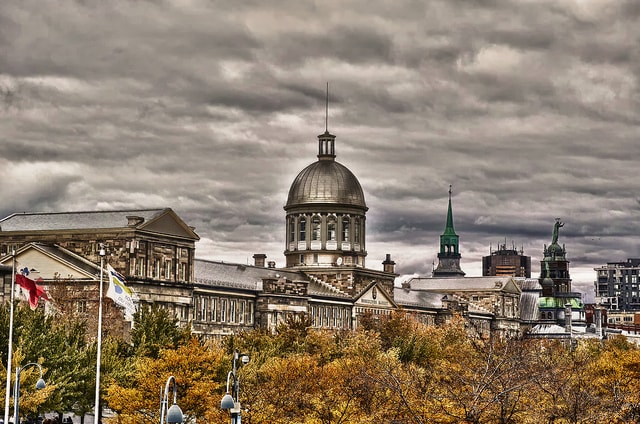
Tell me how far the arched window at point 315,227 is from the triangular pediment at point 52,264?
196ft

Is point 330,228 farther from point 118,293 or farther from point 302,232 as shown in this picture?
point 118,293

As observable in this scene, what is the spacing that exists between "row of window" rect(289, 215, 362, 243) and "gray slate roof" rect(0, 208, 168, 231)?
5341 centimetres

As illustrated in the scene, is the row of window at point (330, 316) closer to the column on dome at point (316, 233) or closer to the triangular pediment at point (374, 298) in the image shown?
the triangular pediment at point (374, 298)

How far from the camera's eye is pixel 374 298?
7298 inches

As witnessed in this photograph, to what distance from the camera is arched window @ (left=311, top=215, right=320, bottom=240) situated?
597 ft

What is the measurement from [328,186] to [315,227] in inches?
234

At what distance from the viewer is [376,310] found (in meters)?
185

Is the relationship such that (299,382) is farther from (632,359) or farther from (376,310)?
(376,310)

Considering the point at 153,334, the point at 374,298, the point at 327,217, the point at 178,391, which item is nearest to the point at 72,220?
→ the point at 153,334

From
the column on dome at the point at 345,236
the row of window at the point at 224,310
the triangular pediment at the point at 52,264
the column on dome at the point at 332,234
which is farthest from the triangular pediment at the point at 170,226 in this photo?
the column on dome at the point at 345,236

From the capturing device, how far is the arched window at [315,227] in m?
182

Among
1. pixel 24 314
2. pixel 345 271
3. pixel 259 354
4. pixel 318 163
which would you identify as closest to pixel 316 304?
pixel 345 271

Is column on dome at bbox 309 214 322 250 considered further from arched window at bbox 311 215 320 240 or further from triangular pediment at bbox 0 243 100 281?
triangular pediment at bbox 0 243 100 281

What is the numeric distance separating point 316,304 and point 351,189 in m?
21.0
